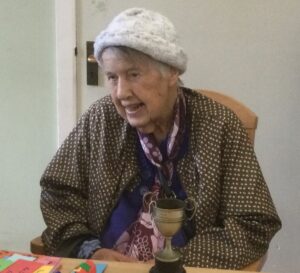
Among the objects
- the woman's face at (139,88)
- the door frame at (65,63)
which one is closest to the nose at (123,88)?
the woman's face at (139,88)

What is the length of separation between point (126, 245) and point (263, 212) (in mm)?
426

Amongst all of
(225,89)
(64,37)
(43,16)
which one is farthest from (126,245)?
(43,16)

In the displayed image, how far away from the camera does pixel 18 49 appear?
2.19 metres

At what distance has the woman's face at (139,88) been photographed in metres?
1.27

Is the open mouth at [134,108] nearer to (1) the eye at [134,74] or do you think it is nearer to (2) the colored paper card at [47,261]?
(1) the eye at [134,74]

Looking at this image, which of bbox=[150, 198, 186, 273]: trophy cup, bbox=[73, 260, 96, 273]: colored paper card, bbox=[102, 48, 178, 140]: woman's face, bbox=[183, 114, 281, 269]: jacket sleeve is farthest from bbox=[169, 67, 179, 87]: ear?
bbox=[73, 260, 96, 273]: colored paper card

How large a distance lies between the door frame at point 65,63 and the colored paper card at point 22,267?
1209 millimetres

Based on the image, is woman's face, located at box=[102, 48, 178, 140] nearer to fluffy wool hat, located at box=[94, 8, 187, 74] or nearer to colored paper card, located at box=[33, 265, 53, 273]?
fluffy wool hat, located at box=[94, 8, 187, 74]

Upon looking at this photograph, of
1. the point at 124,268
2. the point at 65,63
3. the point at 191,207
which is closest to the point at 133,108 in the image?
the point at 191,207

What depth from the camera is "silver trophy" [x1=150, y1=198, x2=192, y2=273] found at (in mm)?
907

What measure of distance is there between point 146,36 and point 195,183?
1.54ft

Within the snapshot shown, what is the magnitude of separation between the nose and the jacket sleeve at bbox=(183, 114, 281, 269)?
0.33 m

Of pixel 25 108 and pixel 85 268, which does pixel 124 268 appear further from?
pixel 25 108

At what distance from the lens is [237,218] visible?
4.32 ft
